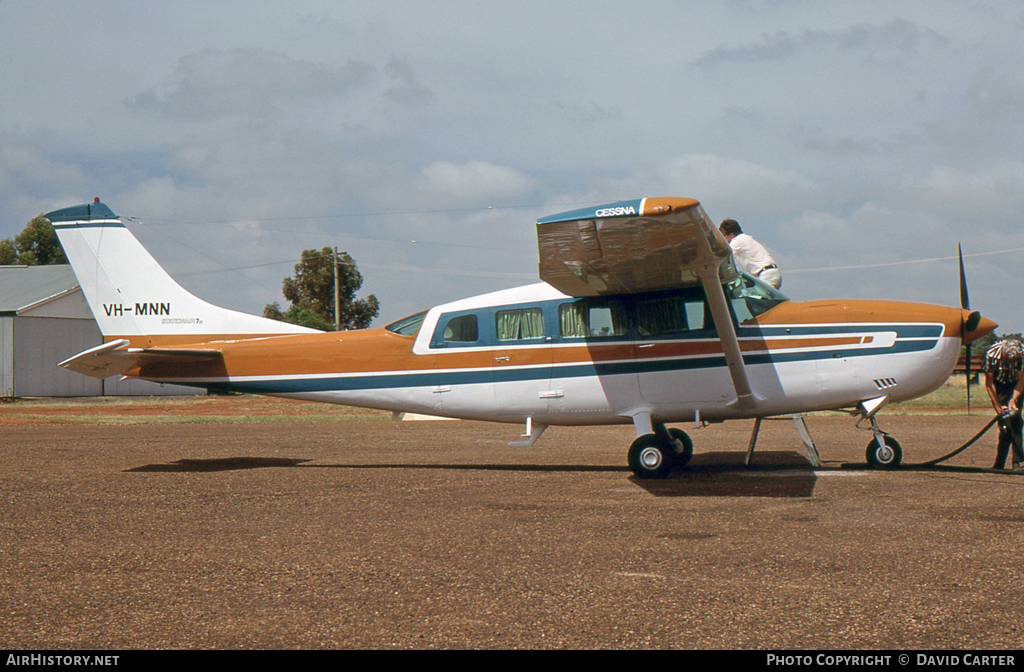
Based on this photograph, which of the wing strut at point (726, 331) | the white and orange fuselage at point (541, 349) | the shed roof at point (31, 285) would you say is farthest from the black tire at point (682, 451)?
the shed roof at point (31, 285)

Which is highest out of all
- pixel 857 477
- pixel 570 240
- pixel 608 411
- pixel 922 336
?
pixel 570 240

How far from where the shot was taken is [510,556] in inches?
205

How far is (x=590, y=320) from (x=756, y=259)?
8.50 feet

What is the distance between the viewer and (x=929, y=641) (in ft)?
11.1

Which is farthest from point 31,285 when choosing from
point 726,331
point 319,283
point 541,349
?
point 726,331

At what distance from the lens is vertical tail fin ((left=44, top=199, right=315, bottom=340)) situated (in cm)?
1121

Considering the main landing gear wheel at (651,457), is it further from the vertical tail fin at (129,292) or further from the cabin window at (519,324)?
the vertical tail fin at (129,292)

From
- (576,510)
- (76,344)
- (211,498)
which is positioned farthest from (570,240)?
(76,344)

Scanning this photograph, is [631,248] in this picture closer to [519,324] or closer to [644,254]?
[644,254]

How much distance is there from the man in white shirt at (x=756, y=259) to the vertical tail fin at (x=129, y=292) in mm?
6218

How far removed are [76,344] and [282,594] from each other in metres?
43.3

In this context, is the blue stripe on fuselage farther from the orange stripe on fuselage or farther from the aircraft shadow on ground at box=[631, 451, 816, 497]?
the aircraft shadow on ground at box=[631, 451, 816, 497]

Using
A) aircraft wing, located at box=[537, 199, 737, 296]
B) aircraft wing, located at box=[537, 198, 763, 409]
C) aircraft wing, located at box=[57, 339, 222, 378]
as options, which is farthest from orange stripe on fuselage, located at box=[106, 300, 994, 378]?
aircraft wing, located at box=[537, 199, 737, 296]
